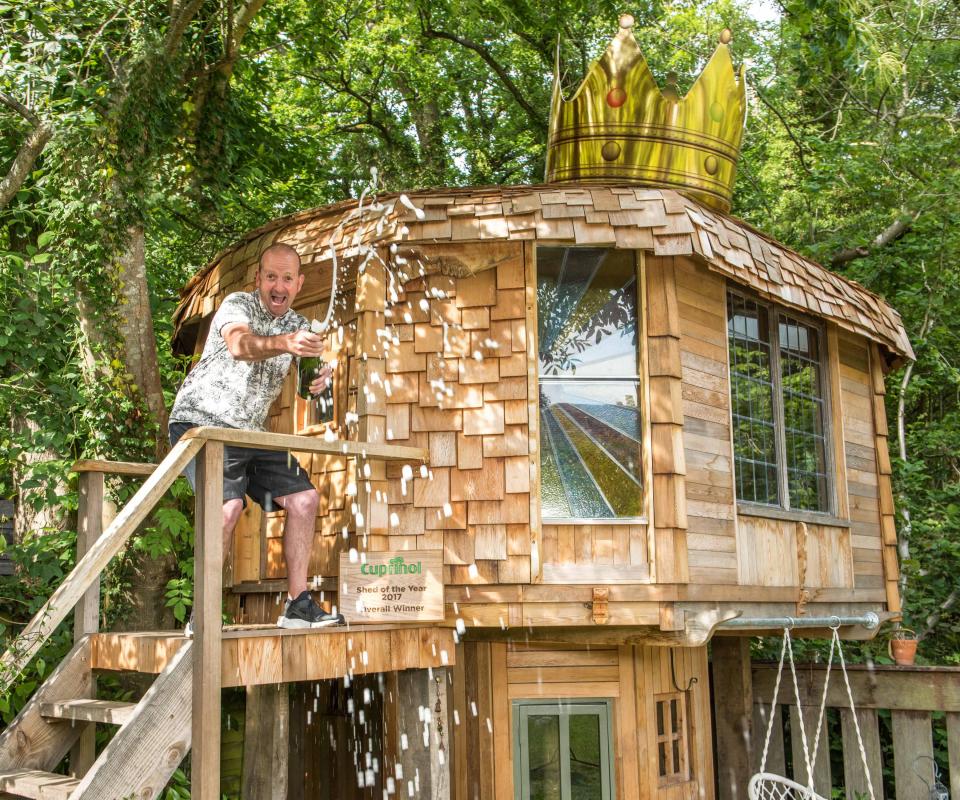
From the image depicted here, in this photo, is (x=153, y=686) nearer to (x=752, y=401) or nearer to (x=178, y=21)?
(x=752, y=401)

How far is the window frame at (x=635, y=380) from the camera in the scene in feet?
19.6

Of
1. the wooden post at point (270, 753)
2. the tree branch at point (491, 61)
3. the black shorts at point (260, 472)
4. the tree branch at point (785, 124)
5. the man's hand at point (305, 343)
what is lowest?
the wooden post at point (270, 753)

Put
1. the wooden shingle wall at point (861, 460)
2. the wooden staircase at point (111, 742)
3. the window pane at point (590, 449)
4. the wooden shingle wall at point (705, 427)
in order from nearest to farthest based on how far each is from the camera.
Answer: the wooden staircase at point (111, 742) → the window pane at point (590, 449) → the wooden shingle wall at point (705, 427) → the wooden shingle wall at point (861, 460)

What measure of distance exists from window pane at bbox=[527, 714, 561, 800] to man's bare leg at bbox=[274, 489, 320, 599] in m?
2.19

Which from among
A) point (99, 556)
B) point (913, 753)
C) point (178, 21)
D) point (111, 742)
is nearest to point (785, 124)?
point (913, 753)

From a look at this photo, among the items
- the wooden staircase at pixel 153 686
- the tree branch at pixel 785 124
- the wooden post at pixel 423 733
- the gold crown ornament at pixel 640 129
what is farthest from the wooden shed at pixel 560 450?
the tree branch at pixel 785 124

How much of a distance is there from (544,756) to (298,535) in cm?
249

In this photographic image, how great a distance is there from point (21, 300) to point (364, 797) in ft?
13.6

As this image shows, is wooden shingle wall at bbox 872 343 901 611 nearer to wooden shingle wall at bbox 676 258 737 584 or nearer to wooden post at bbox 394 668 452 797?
wooden shingle wall at bbox 676 258 737 584

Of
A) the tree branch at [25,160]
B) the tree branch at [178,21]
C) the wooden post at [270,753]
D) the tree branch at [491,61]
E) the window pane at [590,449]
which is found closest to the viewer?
the wooden post at [270,753]

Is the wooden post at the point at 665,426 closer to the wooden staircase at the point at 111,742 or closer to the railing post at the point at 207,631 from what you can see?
the railing post at the point at 207,631

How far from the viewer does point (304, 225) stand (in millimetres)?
6375

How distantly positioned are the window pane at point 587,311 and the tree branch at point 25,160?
341 cm

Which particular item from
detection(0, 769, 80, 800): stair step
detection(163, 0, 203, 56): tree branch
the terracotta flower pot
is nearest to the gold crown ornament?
detection(163, 0, 203, 56): tree branch
